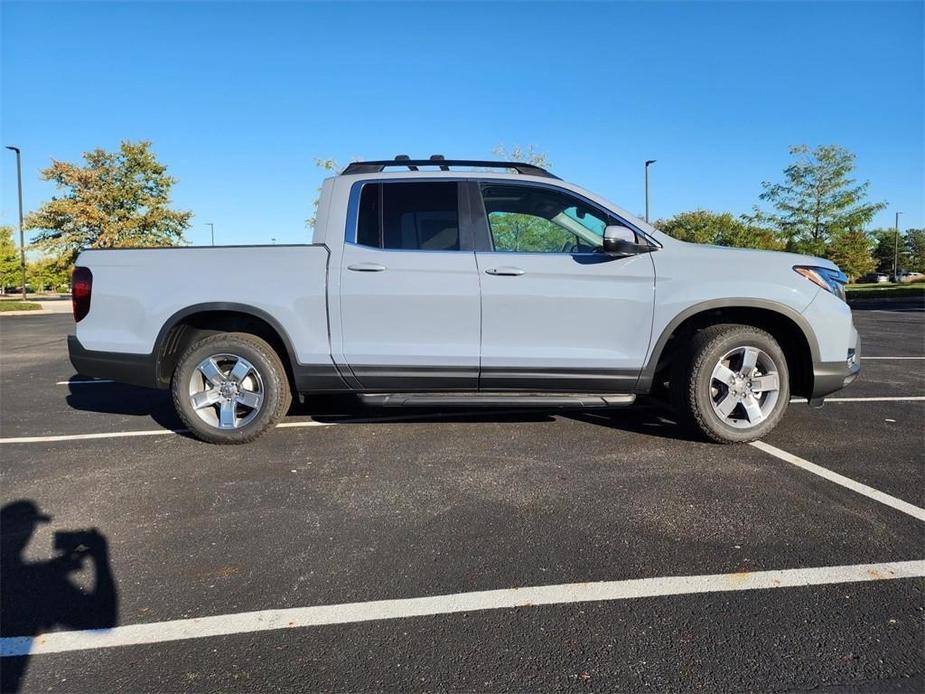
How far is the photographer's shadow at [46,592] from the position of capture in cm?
208

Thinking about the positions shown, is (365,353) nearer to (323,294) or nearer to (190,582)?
(323,294)

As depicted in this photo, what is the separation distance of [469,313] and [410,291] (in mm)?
457

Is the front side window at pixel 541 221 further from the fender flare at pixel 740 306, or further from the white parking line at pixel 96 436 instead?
the white parking line at pixel 96 436

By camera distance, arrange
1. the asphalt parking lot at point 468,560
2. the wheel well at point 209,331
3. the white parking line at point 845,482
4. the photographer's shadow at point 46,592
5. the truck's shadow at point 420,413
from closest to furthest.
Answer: the asphalt parking lot at point 468,560, the photographer's shadow at point 46,592, the white parking line at point 845,482, the wheel well at point 209,331, the truck's shadow at point 420,413

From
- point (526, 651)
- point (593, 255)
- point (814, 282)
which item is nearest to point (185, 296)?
point (593, 255)

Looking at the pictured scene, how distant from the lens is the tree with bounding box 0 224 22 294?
49938 mm

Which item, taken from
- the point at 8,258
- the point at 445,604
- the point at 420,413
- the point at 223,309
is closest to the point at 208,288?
the point at 223,309

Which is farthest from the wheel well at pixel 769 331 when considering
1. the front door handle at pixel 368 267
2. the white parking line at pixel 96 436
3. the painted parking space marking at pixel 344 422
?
the white parking line at pixel 96 436

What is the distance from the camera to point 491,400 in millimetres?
4125

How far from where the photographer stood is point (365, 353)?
417cm

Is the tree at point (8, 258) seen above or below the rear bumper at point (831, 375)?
above

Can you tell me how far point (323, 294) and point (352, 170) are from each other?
1.10 metres

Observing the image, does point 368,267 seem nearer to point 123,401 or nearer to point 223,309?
point 223,309

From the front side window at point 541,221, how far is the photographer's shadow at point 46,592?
308 cm
